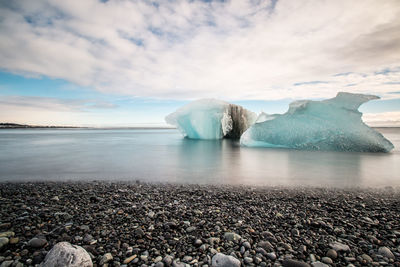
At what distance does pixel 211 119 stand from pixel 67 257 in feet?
45.1

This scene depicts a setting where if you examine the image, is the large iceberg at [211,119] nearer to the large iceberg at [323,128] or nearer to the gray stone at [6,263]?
the large iceberg at [323,128]

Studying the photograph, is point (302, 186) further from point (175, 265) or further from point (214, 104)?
point (214, 104)

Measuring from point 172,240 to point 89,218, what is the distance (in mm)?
954

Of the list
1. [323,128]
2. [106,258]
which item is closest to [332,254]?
[106,258]

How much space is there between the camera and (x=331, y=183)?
3666mm

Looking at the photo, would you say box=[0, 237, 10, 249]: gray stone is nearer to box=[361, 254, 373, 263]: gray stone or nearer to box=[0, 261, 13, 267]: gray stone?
box=[0, 261, 13, 267]: gray stone

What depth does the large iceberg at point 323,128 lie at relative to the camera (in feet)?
26.9

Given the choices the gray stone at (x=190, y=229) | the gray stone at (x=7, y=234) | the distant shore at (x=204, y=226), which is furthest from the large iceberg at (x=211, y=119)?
the gray stone at (x=7, y=234)

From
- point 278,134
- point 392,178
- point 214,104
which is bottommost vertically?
point 392,178

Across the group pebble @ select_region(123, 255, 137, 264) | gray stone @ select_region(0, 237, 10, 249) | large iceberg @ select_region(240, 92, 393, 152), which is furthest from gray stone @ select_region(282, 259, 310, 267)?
large iceberg @ select_region(240, 92, 393, 152)

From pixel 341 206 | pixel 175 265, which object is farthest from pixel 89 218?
pixel 341 206

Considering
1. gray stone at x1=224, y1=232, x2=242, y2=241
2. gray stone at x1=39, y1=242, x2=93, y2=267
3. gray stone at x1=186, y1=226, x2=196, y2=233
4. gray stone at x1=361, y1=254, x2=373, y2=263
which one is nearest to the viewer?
gray stone at x1=39, y1=242, x2=93, y2=267

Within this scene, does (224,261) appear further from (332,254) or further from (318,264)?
(332,254)

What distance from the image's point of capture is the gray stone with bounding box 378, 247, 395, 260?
1504mm
